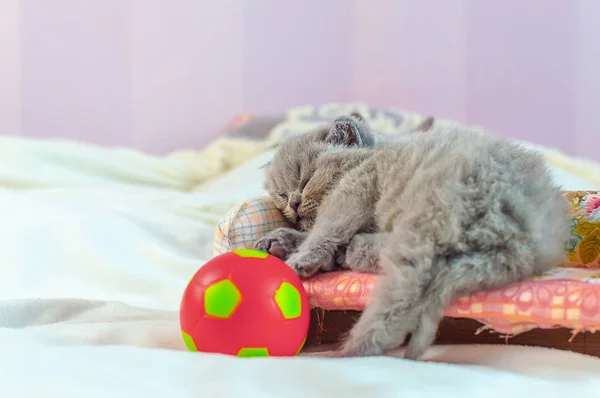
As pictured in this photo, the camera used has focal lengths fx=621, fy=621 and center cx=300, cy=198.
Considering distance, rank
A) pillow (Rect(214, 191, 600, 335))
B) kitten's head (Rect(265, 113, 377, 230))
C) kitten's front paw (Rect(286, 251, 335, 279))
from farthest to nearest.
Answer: kitten's head (Rect(265, 113, 377, 230)) → kitten's front paw (Rect(286, 251, 335, 279)) → pillow (Rect(214, 191, 600, 335))

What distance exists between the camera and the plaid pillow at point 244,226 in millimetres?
1400

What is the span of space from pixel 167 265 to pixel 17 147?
1.30 m

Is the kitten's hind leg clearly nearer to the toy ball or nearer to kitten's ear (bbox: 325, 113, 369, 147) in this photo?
the toy ball

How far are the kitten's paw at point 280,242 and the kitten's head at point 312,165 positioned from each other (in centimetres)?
9

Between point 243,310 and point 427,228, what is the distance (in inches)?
13.0

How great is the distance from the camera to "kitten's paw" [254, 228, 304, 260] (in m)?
1.31

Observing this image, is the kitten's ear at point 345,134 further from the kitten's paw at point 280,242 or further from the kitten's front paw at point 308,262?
the kitten's front paw at point 308,262

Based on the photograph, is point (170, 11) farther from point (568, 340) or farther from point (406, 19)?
point (568, 340)

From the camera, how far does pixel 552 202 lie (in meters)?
1.13

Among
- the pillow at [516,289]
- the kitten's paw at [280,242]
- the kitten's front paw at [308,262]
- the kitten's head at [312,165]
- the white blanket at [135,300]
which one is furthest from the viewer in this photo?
the kitten's head at [312,165]

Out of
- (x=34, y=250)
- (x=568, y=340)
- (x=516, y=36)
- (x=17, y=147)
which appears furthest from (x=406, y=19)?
(x=568, y=340)

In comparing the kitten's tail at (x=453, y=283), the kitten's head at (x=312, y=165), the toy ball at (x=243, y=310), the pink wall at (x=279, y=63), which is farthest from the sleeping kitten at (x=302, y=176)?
the pink wall at (x=279, y=63)

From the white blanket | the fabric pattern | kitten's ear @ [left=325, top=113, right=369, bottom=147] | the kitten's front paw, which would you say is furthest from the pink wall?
the kitten's front paw

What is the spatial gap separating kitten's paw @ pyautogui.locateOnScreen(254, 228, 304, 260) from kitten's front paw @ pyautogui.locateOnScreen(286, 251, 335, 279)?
0.25 ft
